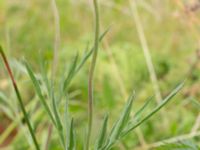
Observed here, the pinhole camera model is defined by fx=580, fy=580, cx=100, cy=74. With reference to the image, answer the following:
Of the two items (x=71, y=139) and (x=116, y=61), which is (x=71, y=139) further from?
(x=116, y=61)

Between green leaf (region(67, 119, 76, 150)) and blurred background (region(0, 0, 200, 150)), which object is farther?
blurred background (region(0, 0, 200, 150))

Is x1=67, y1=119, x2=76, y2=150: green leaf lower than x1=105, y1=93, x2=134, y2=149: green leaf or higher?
higher

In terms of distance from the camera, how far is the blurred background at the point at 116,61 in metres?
1.30

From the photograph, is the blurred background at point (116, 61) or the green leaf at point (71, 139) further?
the blurred background at point (116, 61)

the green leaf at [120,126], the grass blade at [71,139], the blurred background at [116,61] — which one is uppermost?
the blurred background at [116,61]

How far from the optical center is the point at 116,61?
1.94m

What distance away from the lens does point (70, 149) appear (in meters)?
0.63

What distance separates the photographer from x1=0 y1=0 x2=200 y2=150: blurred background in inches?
51.3

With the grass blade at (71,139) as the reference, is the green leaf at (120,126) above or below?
below

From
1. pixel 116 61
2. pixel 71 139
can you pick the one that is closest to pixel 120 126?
pixel 71 139

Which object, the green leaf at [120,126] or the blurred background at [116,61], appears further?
the blurred background at [116,61]

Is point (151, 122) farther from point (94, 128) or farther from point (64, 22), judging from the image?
point (64, 22)

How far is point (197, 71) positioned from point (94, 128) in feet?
2.54

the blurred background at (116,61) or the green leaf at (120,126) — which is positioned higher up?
the blurred background at (116,61)
